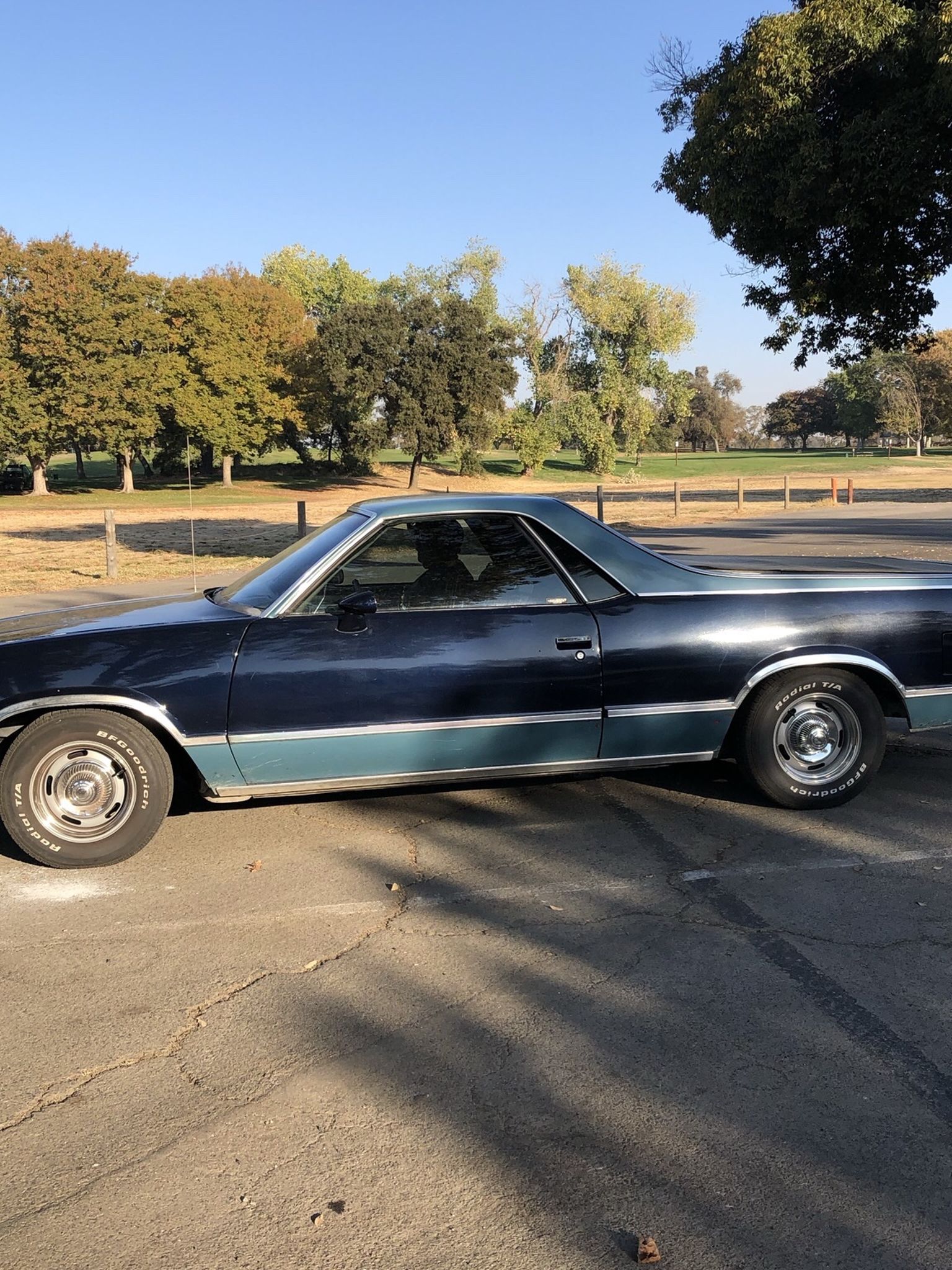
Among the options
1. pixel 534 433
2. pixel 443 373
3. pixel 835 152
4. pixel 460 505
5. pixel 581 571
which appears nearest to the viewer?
pixel 581 571

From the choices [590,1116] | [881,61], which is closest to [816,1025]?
[590,1116]

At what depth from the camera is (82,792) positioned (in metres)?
4.43

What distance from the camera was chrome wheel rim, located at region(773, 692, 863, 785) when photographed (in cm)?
500

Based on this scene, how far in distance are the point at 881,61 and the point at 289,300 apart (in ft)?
182

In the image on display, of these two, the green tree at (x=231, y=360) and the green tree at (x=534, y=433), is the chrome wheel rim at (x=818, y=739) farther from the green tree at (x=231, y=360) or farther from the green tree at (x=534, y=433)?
the green tree at (x=534, y=433)

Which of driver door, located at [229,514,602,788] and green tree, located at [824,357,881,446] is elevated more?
green tree, located at [824,357,881,446]

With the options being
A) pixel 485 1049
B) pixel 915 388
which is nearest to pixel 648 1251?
pixel 485 1049

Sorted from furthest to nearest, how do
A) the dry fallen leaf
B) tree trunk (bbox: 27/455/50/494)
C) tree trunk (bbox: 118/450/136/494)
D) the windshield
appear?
tree trunk (bbox: 118/450/136/494)
tree trunk (bbox: 27/455/50/494)
the windshield
the dry fallen leaf

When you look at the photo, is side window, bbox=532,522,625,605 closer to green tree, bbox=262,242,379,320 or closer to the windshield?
the windshield

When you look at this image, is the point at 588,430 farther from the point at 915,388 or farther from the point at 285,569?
the point at 285,569

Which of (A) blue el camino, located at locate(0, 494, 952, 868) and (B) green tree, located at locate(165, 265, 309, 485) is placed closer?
(A) blue el camino, located at locate(0, 494, 952, 868)

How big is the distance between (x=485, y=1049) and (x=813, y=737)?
265cm

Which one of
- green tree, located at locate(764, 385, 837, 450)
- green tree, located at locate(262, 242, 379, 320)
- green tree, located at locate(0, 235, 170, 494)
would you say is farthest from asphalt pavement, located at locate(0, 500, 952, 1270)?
green tree, located at locate(764, 385, 837, 450)

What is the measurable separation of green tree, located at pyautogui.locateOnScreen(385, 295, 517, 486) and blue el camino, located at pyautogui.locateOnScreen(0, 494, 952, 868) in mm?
53479
